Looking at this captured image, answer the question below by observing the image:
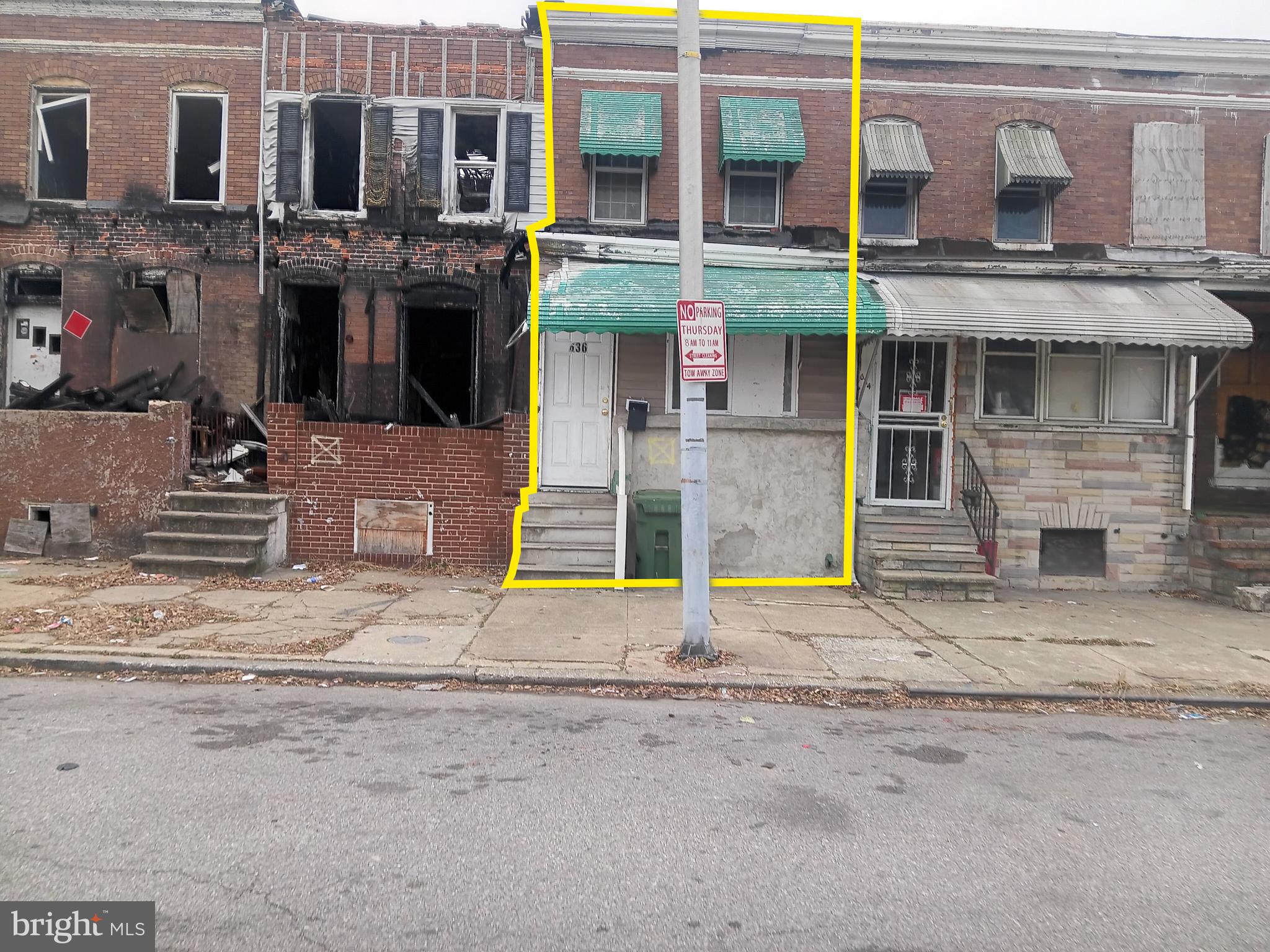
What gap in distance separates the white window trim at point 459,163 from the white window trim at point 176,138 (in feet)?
10.8

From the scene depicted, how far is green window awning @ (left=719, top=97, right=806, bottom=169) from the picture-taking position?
1070 centimetres

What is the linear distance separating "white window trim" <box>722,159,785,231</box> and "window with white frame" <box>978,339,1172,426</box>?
11.3 feet

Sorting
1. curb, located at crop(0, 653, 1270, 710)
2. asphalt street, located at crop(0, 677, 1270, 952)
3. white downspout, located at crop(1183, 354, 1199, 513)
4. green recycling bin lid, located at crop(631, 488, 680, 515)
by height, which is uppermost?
white downspout, located at crop(1183, 354, 1199, 513)

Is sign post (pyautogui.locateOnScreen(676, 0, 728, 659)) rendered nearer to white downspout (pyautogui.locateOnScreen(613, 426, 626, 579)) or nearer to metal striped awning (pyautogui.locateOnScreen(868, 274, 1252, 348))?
white downspout (pyautogui.locateOnScreen(613, 426, 626, 579))

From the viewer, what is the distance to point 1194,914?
126 inches

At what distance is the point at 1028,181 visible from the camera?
1096 centimetres

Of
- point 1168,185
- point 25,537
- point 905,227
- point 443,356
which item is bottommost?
point 25,537

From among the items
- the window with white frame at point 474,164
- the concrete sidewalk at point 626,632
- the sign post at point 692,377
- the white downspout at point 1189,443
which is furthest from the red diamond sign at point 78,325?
the white downspout at point 1189,443

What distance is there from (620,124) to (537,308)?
3.42 metres

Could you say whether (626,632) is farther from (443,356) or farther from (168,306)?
(168,306)

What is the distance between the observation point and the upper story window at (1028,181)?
1091cm

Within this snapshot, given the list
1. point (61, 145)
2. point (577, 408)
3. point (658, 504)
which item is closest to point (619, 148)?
point (577, 408)

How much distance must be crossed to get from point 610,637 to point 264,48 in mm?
10880

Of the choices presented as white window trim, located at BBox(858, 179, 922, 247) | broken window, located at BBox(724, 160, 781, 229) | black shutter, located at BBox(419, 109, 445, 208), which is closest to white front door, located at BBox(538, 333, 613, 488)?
broken window, located at BBox(724, 160, 781, 229)
